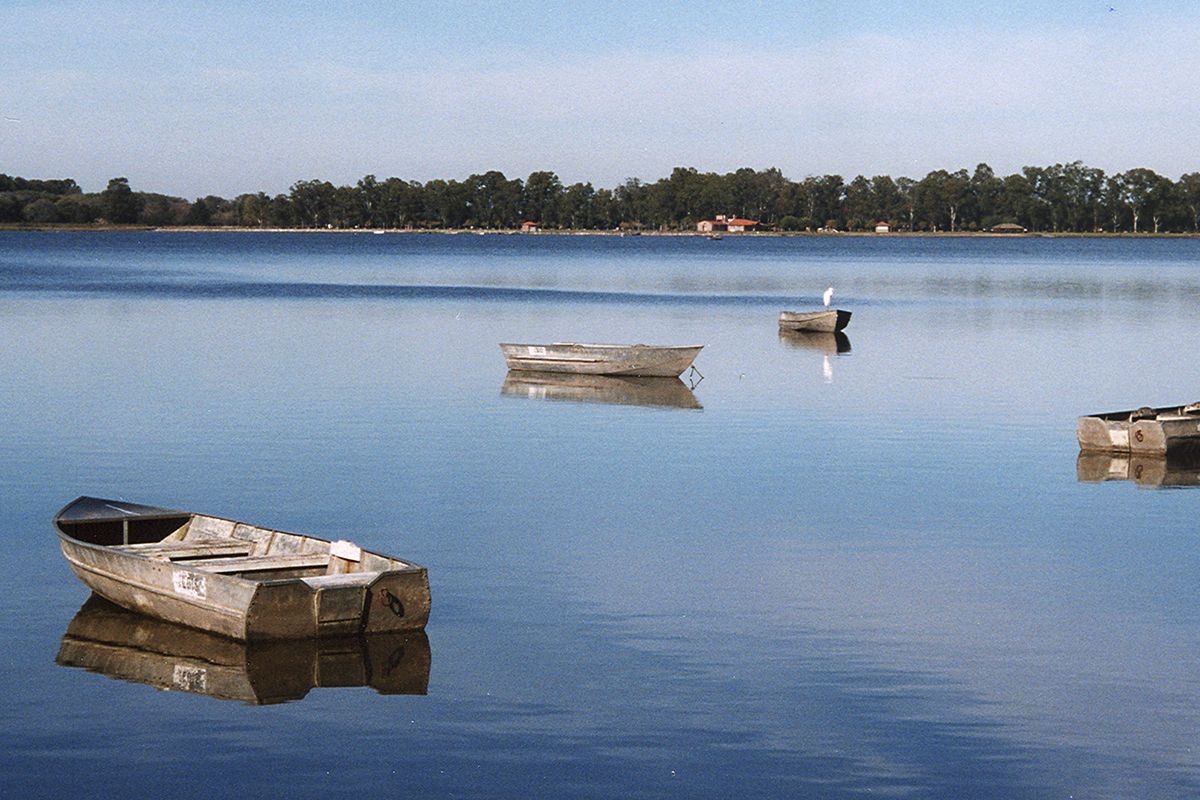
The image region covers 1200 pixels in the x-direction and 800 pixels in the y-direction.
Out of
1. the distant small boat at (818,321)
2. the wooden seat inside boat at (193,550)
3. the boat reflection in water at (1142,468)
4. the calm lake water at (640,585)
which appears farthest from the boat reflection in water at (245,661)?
the distant small boat at (818,321)

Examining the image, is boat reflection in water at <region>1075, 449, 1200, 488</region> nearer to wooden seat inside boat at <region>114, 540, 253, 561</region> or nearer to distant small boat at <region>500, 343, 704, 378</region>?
wooden seat inside boat at <region>114, 540, 253, 561</region>

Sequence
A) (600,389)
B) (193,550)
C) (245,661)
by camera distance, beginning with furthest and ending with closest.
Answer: (600,389)
(193,550)
(245,661)

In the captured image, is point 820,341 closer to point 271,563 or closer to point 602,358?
point 602,358

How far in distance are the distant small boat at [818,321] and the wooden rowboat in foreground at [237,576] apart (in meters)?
42.3

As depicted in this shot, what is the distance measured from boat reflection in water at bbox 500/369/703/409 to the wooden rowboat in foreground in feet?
64.0

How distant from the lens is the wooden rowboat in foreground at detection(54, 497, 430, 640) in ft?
52.1

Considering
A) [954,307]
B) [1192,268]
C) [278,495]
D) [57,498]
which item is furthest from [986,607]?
[1192,268]

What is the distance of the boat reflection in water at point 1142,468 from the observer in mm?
26906

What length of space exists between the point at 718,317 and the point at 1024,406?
36.8 meters

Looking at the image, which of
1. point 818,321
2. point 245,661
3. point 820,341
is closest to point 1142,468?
point 245,661

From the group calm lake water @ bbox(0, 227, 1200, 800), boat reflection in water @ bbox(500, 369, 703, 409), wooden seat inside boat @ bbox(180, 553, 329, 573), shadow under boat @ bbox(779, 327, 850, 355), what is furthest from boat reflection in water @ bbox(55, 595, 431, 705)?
shadow under boat @ bbox(779, 327, 850, 355)

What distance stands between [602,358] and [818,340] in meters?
16.7

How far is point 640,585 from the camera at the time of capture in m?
18.5

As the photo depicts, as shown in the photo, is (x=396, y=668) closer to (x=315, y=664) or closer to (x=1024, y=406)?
(x=315, y=664)
